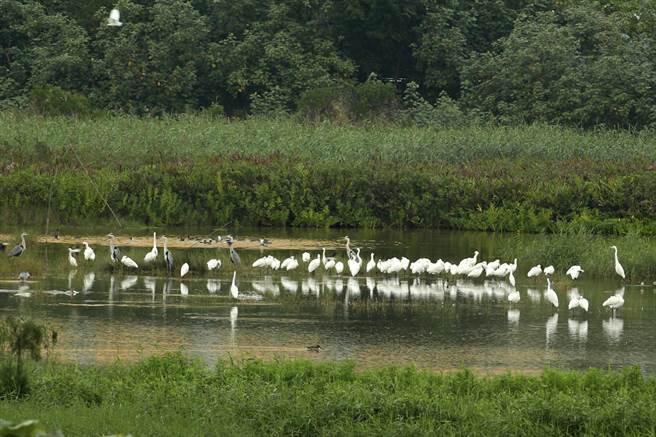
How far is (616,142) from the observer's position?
115 ft

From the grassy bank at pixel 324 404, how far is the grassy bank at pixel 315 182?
1673 cm

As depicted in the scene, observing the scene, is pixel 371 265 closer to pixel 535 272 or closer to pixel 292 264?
pixel 292 264

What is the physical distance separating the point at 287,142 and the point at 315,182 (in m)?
3.44

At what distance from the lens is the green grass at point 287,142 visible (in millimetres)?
32000

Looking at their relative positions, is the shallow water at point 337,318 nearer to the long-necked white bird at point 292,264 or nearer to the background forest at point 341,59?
the long-necked white bird at point 292,264

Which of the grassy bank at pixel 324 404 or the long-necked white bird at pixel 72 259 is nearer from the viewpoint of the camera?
the grassy bank at pixel 324 404

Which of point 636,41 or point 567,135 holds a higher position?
point 636,41

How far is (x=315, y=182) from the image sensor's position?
30.6 meters

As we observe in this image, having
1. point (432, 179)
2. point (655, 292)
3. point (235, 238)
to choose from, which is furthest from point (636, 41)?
point (655, 292)

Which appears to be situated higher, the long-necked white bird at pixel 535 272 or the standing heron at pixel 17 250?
the standing heron at pixel 17 250

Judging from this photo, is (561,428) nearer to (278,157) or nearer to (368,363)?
(368,363)

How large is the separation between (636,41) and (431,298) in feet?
85.0

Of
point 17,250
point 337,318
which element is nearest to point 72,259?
point 17,250

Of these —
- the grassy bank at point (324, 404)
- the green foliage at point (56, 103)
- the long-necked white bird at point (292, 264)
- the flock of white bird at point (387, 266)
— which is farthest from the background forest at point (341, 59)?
the grassy bank at point (324, 404)
